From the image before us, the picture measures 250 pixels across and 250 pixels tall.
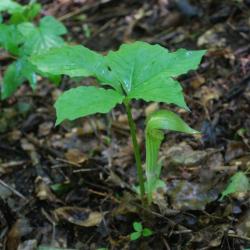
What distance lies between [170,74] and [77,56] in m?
0.40

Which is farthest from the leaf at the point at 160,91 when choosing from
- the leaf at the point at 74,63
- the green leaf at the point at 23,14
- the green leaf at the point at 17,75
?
the green leaf at the point at 23,14

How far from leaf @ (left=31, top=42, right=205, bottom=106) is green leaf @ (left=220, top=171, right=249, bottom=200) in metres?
0.56

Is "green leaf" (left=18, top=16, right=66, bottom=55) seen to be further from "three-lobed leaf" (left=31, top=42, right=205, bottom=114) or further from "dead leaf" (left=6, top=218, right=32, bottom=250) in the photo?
"dead leaf" (left=6, top=218, right=32, bottom=250)

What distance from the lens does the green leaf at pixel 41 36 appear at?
271 cm

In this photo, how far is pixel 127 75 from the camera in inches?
73.0

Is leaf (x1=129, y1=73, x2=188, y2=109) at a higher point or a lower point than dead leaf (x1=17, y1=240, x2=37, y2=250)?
higher

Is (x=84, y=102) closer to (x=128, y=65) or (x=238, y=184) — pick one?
(x=128, y=65)

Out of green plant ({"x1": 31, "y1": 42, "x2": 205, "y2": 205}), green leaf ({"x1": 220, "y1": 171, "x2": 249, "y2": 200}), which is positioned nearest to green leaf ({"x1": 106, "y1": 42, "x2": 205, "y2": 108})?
green plant ({"x1": 31, "y1": 42, "x2": 205, "y2": 205})

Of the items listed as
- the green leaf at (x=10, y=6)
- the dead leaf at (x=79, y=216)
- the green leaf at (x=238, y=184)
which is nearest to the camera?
the green leaf at (x=238, y=184)

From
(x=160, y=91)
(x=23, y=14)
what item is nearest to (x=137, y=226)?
(x=160, y=91)

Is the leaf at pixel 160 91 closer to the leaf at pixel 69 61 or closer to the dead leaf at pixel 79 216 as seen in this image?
the leaf at pixel 69 61

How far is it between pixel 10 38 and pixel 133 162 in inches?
39.6

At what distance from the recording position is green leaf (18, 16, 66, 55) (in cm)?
271

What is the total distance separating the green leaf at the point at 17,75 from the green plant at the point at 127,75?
0.77m
